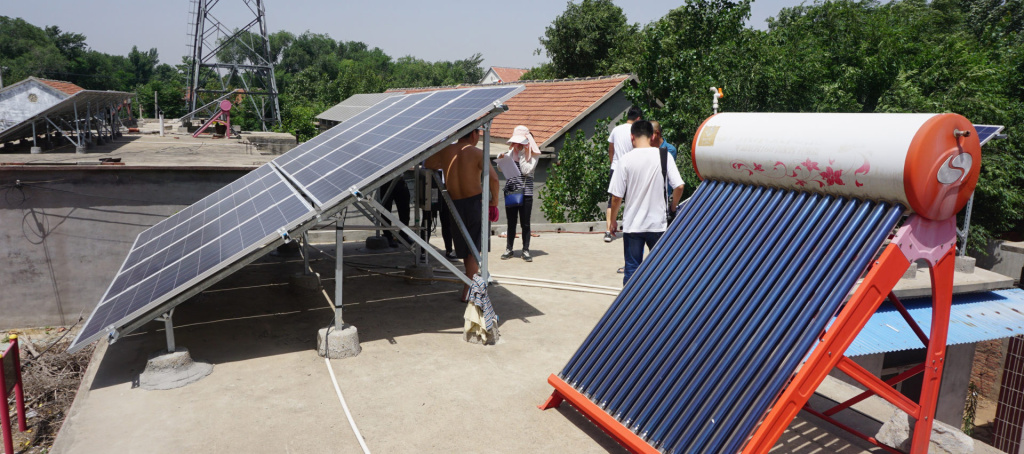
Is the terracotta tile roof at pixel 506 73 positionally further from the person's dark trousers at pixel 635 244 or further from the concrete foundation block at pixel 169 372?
the concrete foundation block at pixel 169 372

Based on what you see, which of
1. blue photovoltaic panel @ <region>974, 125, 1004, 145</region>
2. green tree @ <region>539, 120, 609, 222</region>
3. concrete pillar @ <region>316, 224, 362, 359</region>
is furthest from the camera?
green tree @ <region>539, 120, 609, 222</region>

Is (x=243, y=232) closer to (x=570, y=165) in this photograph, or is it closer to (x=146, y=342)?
(x=146, y=342)

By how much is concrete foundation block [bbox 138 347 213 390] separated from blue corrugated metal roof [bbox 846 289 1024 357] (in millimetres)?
6027

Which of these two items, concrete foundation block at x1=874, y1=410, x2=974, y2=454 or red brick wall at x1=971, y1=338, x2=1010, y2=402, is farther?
red brick wall at x1=971, y1=338, x2=1010, y2=402

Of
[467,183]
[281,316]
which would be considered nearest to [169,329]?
[281,316]

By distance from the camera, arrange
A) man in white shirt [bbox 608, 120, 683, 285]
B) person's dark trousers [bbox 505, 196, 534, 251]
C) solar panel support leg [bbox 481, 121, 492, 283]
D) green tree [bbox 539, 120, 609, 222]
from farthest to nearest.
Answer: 1. green tree [bbox 539, 120, 609, 222]
2. person's dark trousers [bbox 505, 196, 534, 251]
3. man in white shirt [bbox 608, 120, 683, 285]
4. solar panel support leg [bbox 481, 121, 492, 283]

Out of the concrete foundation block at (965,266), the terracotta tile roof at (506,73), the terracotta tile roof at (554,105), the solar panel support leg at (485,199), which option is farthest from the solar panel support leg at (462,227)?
the terracotta tile roof at (506,73)

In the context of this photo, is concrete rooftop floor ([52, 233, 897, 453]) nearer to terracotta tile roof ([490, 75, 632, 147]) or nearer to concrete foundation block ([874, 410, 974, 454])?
concrete foundation block ([874, 410, 974, 454])

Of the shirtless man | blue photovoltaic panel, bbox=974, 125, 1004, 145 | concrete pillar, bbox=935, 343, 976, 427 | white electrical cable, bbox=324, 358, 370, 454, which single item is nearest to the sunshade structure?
the shirtless man

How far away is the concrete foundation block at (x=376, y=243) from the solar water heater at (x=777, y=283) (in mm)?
6080

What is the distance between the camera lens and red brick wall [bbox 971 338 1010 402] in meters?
16.1

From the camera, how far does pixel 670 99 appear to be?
17906 millimetres

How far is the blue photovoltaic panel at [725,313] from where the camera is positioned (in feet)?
10.2

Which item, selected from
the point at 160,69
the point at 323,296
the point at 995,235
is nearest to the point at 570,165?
the point at 323,296
